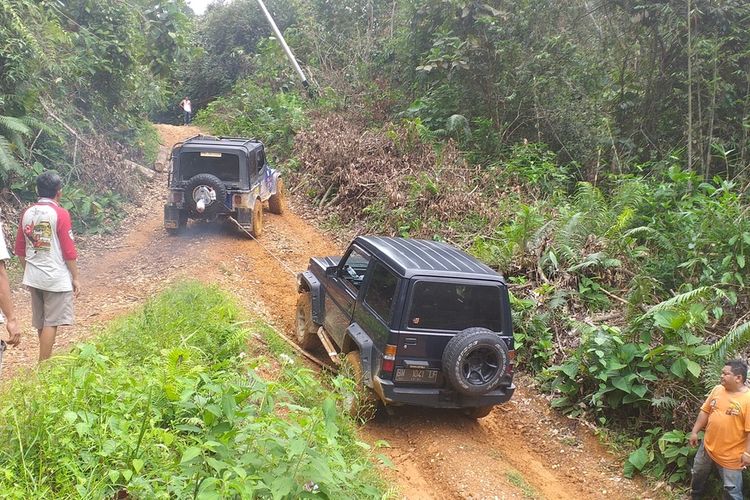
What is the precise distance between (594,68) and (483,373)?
10581 mm

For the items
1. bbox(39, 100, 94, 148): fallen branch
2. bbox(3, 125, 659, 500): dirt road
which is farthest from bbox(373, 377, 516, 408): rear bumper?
bbox(39, 100, 94, 148): fallen branch

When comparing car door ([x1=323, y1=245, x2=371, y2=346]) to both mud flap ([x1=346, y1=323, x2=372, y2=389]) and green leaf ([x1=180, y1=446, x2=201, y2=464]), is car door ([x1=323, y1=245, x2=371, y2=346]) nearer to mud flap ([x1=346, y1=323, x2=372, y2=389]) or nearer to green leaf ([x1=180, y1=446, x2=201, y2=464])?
mud flap ([x1=346, y1=323, x2=372, y2=389])

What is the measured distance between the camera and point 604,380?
6016mm

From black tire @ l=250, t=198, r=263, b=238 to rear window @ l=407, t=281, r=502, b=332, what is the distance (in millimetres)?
6083

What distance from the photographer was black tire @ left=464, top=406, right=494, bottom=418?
5.74 meters

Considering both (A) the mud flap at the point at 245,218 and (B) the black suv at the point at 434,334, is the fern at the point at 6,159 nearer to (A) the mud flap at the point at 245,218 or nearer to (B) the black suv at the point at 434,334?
(A) the mud flap at the point at 245,218

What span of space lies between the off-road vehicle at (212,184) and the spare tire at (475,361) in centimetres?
611

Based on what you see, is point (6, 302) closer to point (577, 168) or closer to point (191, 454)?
point (191, 454)

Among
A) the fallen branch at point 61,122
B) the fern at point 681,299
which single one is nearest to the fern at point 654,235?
the fern at point 681,299

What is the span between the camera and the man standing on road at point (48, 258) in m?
4.83

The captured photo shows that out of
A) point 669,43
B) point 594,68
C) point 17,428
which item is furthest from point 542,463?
point 594,68

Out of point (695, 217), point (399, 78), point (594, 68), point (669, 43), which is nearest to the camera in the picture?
point (695, 217)

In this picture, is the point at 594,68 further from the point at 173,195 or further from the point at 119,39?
the point at 119,39

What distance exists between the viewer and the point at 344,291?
6.34 m
